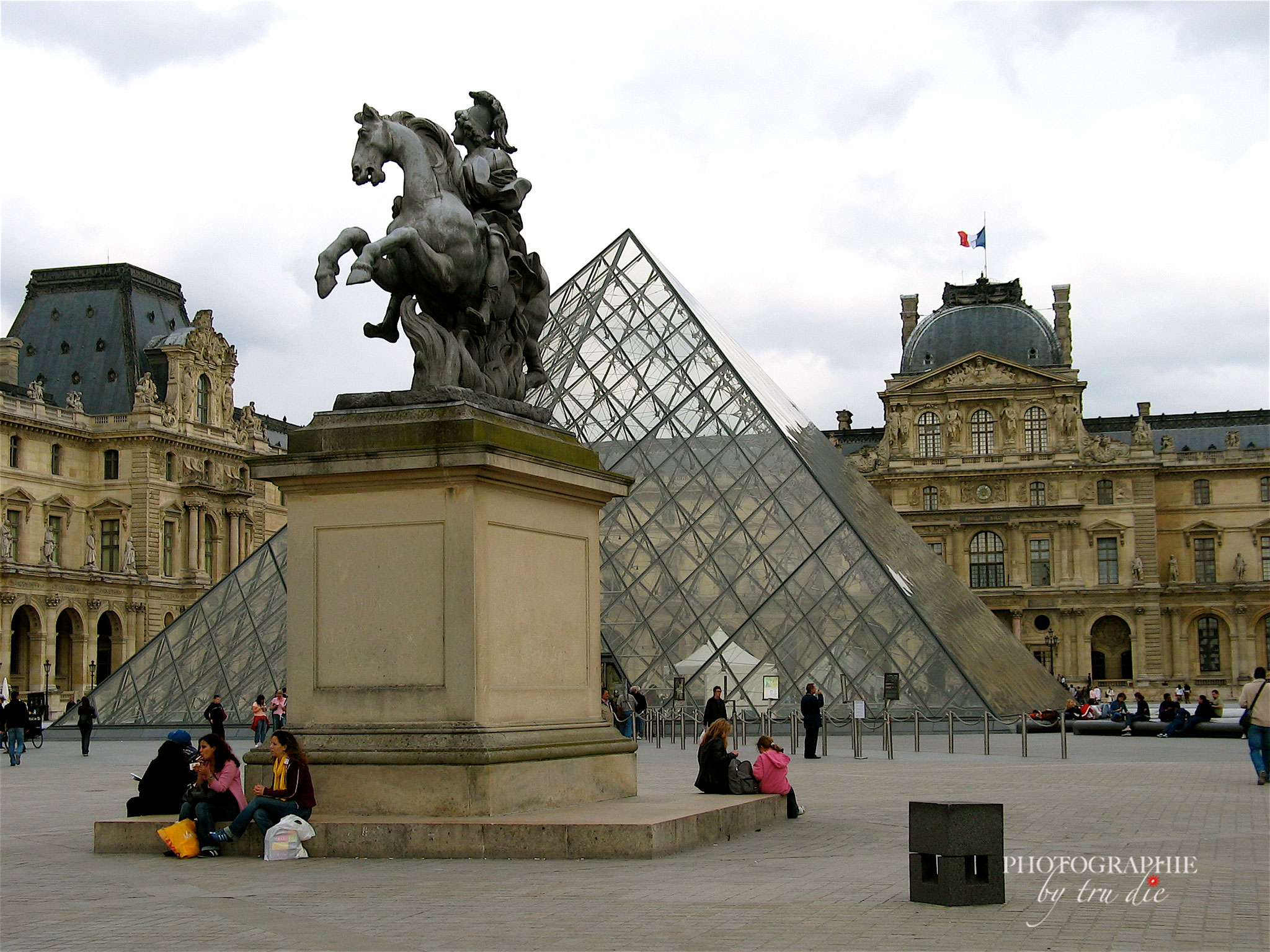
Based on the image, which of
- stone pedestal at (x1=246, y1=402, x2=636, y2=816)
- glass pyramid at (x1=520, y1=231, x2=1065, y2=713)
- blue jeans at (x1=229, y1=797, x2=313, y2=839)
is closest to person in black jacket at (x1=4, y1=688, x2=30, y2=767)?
glass pyramid at (x1=520, y1=231, x2=1065, y2=713)

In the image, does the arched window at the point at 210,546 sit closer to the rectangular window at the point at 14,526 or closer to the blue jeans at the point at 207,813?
the rectangular window at the point at 14,526

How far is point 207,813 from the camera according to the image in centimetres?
824

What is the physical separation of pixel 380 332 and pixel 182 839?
314 centimetres

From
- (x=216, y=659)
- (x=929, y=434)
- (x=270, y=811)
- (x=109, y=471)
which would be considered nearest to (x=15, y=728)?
(x=216, y=659)

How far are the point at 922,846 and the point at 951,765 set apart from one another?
11886 mm

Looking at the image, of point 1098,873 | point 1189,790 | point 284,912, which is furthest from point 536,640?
point 1189,790

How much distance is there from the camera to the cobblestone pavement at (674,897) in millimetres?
5590

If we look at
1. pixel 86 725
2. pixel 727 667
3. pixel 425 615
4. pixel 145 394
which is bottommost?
pixel 86 725

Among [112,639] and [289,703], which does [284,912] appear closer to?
[289,703]

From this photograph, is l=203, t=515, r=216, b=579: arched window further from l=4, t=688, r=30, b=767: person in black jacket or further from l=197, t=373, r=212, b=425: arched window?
l=4, t=688, r=30, b=767: person in black jacket

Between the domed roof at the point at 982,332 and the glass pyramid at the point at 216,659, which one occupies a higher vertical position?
the domed roof at the point at 982,332

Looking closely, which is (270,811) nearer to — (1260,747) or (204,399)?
(1260,747)

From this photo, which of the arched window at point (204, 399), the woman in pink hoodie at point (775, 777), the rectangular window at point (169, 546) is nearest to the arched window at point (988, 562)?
the arched window at point (204, 399)

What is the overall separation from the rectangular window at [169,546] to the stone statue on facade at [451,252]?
5980cm
